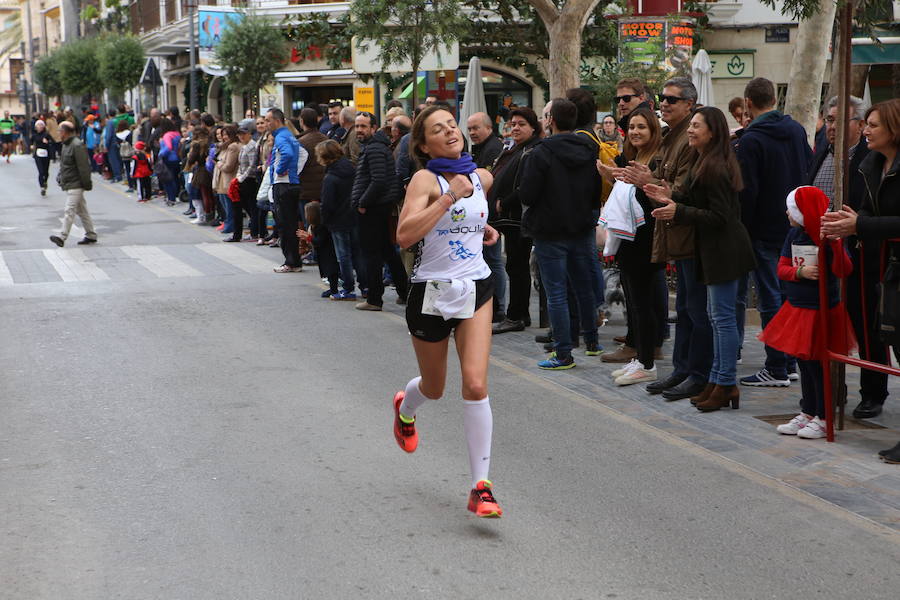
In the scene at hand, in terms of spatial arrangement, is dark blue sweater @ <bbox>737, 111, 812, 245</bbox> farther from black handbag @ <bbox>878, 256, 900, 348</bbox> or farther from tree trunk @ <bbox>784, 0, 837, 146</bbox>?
tree trunk @ <bbox>784, 0, 837, 146</bbox>

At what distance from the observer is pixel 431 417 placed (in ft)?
23.2

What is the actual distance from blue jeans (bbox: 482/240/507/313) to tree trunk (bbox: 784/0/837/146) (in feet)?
12.3

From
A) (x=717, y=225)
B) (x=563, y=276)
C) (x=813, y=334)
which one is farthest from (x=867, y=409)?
(x=563, y=276)

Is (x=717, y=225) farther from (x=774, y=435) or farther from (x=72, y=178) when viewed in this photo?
(x=72, y=178)

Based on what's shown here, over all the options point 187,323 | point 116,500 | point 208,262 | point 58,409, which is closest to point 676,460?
point 116,500

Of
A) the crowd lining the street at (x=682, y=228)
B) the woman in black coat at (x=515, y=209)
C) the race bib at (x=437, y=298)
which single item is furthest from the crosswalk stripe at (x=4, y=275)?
the race bib at (x=437, y=298)

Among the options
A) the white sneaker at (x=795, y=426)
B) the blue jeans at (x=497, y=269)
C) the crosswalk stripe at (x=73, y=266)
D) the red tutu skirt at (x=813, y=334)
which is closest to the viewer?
the red tutu skirt at (x=813, y=334)

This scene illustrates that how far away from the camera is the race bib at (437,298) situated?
5203 millimetres

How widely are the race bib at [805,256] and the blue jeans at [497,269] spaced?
390cm

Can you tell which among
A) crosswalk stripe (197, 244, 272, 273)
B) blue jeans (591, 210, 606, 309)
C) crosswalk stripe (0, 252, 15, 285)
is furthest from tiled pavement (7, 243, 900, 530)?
crosswalk stripe (0, 252, 15, 285)

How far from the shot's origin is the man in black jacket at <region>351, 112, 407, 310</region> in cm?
1080

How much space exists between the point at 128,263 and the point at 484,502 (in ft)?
36.6

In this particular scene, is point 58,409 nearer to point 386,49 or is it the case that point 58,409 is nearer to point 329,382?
point 329,382

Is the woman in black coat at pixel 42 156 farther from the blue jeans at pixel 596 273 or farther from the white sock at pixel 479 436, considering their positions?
the white sock at pixel 479 436
